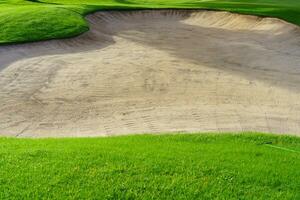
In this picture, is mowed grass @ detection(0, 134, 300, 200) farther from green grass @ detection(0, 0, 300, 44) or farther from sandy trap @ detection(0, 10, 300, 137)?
green grass @ detection(0, 0, 300, 44)

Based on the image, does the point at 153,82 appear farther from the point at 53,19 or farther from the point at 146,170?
the point at 53,19

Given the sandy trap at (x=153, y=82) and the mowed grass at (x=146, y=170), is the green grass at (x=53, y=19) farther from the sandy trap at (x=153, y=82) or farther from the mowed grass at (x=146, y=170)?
the mowed grass at (x=146, y=170)

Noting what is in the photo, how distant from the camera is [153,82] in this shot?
1398 cm

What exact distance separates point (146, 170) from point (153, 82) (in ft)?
24.6

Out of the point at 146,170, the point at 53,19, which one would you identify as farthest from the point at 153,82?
the point at 53,19

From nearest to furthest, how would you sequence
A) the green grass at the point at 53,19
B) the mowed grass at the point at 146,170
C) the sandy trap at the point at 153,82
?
the mowed grass at the point at 146,170, the sandy trap at the point at 153,82, the green grass at the point at 53,19

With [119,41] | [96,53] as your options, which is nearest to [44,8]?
[119,41]

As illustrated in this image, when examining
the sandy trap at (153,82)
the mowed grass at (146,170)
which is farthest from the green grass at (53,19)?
the mowed grass at (146,170)

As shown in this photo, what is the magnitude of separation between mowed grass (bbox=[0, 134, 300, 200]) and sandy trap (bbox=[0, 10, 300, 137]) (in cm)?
220

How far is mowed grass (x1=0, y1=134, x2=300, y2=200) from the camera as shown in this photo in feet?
20.0

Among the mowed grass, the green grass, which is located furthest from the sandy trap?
the mowed grass

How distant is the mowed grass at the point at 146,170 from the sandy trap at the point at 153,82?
2201 millimetres

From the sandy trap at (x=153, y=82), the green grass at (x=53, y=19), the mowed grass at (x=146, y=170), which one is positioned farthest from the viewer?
the green grass at (x=53, y=19)

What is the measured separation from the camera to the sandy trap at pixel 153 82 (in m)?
10.5
